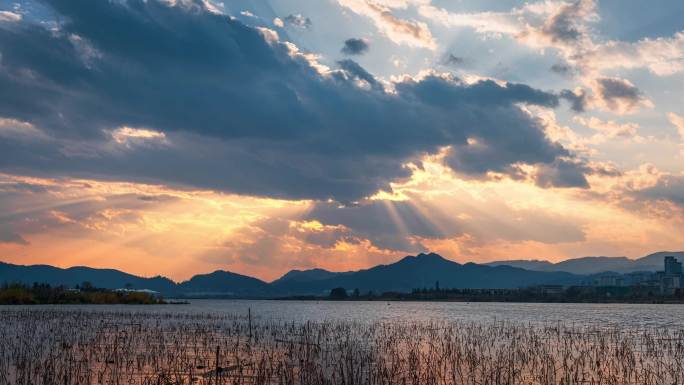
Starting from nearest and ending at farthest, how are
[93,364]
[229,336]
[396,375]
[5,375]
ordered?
[5,375] < [396,375] < [93,364] < [229,336]

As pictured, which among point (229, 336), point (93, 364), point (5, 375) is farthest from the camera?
point (229, 336)

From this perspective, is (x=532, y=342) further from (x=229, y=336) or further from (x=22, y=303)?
(x=22, y=303)

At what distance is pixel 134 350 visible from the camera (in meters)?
41.0

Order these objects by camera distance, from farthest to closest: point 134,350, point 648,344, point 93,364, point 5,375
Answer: point 648,344 < point 134,350 < point 93,364 < point 5,375

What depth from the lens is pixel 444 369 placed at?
114ft

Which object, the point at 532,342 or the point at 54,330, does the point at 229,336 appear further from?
the point at 532,342

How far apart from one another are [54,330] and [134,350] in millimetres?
22110

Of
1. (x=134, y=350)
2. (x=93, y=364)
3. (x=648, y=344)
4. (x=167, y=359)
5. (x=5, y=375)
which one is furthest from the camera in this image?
(x=648, y=344)

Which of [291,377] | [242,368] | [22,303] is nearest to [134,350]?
[242,368]

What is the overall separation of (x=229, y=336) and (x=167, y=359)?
897 inches

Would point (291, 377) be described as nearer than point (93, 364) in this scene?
Yes

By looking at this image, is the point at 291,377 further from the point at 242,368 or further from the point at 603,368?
the point at 603,368

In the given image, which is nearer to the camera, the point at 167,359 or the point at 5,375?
the point at 5,375

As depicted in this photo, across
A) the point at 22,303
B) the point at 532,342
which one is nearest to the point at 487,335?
the point at 532,342
